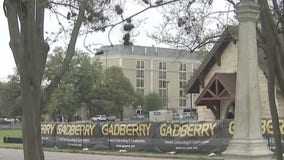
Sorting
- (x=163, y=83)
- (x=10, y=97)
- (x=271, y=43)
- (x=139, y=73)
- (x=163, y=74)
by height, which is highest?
(x=139, y=73)

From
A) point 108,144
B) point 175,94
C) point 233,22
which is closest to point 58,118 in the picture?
point 175,94

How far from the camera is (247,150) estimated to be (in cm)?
965

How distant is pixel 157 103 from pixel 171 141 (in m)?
101

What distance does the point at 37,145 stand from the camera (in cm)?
1229

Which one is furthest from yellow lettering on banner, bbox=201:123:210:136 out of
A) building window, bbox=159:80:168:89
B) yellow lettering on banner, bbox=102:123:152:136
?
building window, bbox=159:80:168:89

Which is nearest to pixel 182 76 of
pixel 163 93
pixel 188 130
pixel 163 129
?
pixel 163 93

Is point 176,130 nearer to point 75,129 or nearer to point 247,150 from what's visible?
point 75,129

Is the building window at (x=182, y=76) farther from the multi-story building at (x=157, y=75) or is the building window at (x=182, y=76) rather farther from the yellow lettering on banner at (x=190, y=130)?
the yellow lettering on banner at (x=190, y=130)

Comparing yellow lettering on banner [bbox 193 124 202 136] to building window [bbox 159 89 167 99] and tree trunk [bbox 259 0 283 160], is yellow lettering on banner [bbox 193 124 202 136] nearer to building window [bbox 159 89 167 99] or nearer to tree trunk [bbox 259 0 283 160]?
tree trunk [bbox 259 0 283 160]

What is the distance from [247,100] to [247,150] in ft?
2.73

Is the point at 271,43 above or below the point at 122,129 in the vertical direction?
above

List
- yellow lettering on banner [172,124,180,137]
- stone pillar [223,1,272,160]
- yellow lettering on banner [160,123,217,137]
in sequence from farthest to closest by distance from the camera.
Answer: yellow lettering on banner [172,124,180,137]
yellow lettering on banner [160,123,217,137]
stone pillar [223,1,272,160]

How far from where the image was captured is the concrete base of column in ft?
31.5

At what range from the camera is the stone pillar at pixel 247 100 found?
9742mm
